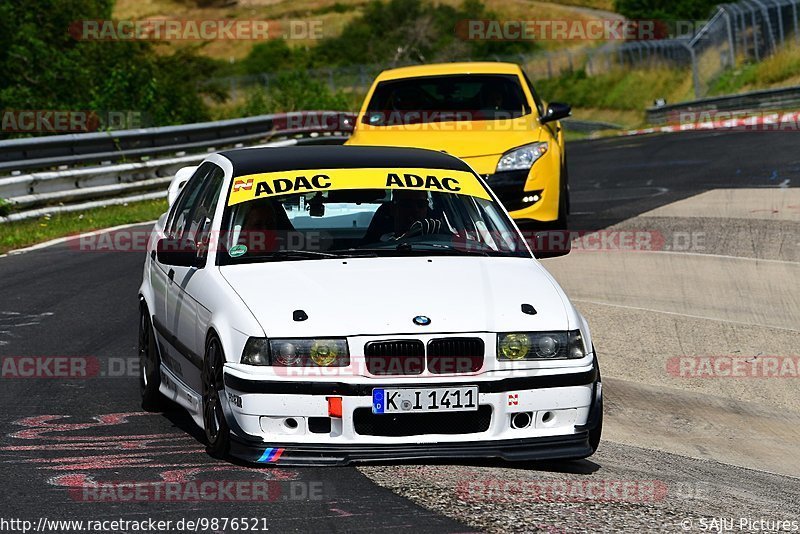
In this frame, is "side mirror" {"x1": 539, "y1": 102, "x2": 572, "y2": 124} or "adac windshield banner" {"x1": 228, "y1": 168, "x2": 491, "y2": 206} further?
"side mirror" {"x1": 539, "y1": 102, "x2": 572, "y2": 124}

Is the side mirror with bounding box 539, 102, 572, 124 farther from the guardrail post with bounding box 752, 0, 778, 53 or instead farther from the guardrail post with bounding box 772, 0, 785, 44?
the guardrail post with bounding box 752, 0, 778, 53

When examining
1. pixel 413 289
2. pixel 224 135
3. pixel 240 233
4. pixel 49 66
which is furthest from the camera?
pixel 49 66

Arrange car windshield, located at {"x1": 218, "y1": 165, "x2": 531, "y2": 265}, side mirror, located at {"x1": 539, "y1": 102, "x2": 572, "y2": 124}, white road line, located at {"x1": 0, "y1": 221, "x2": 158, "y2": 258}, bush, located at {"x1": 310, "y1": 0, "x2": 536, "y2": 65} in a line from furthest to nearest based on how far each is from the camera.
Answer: bush, located at {"x1": 310, "y1": 0, "x2": 536, "y2": 65} → white road line, located at {"x1": 0, "y1": 221, "x2": 158, "y2": 258} → side mirror, located at {"x1": 539, "y1": 102, "x2": 572, "y2": 124} → car windshield, located at {"x1": 218, "y1": 165, "x2": 531, "y2": 265}

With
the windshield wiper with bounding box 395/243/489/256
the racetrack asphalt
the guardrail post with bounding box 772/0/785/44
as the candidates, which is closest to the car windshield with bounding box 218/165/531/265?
the windshield wiper with bounding box 395/243/489/256

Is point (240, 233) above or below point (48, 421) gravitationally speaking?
above

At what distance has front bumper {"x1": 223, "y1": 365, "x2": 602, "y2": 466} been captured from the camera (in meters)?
6.29

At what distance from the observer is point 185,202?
28.4ft

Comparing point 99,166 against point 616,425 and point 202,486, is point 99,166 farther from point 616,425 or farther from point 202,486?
point 202,486

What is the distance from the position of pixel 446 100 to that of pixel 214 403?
8202 mm

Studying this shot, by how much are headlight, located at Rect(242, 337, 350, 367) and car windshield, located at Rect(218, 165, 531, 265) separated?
104 centimetres

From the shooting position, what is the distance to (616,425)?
28.4 ft

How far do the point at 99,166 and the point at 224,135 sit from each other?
5.49 metres

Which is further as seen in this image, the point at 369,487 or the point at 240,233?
the point at 240,233

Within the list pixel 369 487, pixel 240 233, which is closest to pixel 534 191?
pixel 240 233
